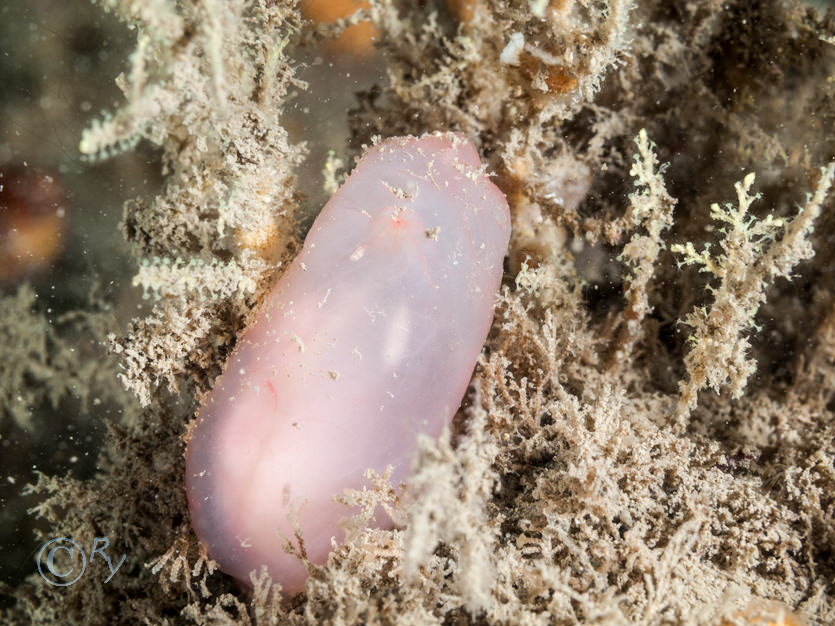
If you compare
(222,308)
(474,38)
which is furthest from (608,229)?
(222,308)

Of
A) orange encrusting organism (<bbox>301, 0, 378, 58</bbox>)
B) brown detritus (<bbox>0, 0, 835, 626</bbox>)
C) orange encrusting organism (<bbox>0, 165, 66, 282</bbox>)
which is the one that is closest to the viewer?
brown detritus (<bbox>0, 0, 835, 626</bbox>)

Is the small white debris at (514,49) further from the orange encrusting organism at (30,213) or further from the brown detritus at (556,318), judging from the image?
the orange encrusting organism at (30,213)

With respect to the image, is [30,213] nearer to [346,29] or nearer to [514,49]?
[346,29]

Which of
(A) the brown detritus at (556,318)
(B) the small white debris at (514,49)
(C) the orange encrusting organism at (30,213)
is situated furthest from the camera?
(C) the orange encrusting organism at (30,213)

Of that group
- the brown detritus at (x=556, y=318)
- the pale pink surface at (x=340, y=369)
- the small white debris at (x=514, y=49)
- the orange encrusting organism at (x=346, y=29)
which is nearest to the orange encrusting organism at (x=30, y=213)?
the brown detritus at (x=556, y=318)

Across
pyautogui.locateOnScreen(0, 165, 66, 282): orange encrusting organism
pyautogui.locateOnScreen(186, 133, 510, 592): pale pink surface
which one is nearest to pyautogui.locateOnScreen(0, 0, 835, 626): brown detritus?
pyautogui.locateOnScreen(186, 133, 510, 592): pale pink surface

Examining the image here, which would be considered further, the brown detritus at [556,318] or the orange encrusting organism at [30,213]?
the orange encrusting organism at [30,213]

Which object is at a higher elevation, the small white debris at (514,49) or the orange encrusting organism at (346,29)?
the small white debris at (514,49)

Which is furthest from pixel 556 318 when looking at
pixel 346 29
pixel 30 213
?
pixel 30 213

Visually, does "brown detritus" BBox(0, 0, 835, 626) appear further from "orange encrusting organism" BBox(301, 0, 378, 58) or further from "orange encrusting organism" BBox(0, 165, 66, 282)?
"orange encrusting organism" BBox(0, 165, 66, 282)
